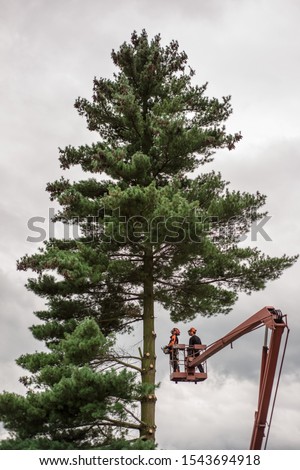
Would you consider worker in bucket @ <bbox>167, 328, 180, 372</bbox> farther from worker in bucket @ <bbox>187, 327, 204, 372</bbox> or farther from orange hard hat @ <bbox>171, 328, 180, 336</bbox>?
worker in bucket @ <bbox>187, 327, 204, 372</bbox>

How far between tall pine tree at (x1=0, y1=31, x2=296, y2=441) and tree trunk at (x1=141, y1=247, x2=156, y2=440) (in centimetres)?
3

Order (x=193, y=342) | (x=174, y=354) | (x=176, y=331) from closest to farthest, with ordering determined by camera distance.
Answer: (x=174, y=354)
(x=193, y=342)
(x=176, y=331)

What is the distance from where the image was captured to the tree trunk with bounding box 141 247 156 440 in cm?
1743

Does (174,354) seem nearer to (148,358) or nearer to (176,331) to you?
(148,358)

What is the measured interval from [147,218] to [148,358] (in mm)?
4431

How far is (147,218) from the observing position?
17625mm

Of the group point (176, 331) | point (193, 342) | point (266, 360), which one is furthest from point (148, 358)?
point (266, 360)

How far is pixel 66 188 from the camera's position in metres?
21.0

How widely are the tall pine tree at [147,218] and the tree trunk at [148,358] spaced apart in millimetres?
33

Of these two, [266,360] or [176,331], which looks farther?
[176,331]

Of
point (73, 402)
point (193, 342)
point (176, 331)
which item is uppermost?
point (176, 331)

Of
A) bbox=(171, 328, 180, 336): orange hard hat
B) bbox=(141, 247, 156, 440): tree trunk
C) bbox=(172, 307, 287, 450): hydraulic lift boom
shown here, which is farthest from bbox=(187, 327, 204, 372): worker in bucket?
bbox=(172, 307, 287, 450): hydraulic lift boom

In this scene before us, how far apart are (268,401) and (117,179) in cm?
876

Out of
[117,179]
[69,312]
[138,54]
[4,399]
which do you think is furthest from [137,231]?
[138,54]
